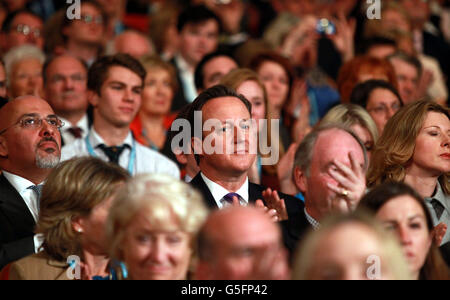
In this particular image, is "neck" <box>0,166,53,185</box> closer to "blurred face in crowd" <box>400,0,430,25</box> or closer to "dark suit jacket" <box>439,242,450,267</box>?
"dark suit jacket" <box>439,242,450,267</box>

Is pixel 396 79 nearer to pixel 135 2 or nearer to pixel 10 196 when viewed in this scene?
pixel 10 196

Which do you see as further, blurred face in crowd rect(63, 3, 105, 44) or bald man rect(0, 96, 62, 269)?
blurred face in crowd rect(63, 3, 105, 44)

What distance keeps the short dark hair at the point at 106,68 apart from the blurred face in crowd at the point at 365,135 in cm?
163

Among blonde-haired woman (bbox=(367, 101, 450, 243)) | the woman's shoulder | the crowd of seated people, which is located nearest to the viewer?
the crowd of seated people

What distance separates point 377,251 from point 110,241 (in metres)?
1.12

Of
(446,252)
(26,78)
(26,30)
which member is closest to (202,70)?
(26,78)

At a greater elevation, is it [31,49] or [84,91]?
[31,49]

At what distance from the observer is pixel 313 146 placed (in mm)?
4441

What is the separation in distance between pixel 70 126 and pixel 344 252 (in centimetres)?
398

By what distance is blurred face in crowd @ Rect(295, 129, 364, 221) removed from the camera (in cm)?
424

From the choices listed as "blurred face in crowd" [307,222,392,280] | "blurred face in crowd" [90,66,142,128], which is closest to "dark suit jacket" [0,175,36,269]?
"blurred face in crowd" [90,66,142,128]

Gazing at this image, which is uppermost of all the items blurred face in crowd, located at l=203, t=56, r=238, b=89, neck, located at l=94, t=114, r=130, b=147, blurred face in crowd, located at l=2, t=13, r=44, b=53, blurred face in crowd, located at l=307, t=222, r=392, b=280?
blurred face in crowd, located at l=2, t=13, r=44, b=53

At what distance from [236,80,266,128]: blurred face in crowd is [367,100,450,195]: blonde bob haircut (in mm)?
1117
